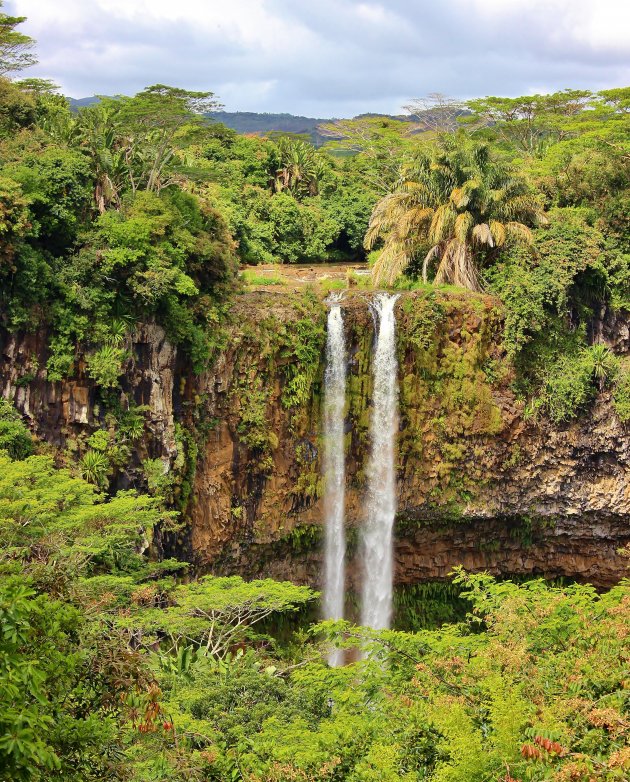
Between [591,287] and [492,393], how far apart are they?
358 centimetres

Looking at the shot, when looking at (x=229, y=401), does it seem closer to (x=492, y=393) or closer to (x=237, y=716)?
(x=492, y=393)

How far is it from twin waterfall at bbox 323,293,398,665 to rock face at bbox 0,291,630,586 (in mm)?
226

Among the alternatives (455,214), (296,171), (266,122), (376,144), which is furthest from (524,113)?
(266,122)

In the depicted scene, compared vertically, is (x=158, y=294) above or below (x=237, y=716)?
above

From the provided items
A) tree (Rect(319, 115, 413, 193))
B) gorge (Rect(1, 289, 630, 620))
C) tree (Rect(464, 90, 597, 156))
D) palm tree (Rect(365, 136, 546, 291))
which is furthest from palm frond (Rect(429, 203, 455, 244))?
tree (Rect(464, 90, 597, 156))

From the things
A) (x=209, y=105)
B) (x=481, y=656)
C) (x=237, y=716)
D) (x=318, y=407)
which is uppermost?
(x=209, y=105)

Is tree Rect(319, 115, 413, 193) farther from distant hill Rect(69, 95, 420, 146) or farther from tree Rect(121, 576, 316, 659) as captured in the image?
distant hill Rect(69, 95, 420, 146)

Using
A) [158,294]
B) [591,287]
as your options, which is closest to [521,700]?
[158,294]

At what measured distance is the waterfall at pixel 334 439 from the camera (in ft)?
67.0

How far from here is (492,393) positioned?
68.7ft

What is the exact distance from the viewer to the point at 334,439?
20562 mm

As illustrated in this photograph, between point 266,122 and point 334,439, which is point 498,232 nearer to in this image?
point 334,439

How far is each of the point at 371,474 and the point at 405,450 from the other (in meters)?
0.95

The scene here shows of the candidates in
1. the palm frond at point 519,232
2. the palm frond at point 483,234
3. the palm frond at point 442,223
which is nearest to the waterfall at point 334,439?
the palm frond at point 442,223
